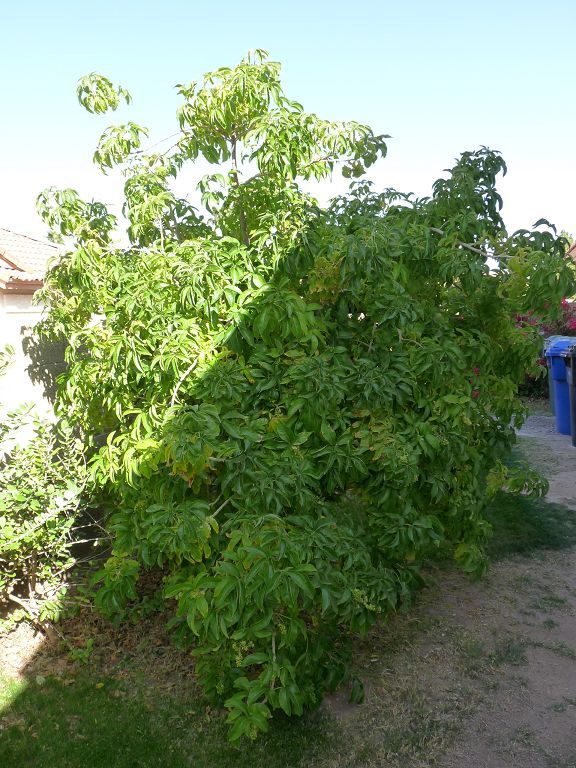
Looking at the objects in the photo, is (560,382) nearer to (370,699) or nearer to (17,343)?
(370,699)

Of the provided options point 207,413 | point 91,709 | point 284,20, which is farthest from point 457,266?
point 284,20

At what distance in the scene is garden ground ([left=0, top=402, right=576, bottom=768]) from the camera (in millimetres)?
3205

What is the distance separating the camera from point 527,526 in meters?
6.31

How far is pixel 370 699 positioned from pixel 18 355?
3543 mm

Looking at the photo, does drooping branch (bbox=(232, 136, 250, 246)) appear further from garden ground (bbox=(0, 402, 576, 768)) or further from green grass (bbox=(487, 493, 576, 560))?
green grass (bbox=(487, 493, 576, 560))

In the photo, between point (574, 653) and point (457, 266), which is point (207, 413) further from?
point (574, 653)

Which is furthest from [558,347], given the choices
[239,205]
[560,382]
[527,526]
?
[239,205]

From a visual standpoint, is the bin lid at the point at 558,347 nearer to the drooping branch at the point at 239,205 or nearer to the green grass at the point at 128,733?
the drooping branch at the point at 239,205

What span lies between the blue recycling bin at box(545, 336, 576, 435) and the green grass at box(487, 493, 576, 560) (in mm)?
3871

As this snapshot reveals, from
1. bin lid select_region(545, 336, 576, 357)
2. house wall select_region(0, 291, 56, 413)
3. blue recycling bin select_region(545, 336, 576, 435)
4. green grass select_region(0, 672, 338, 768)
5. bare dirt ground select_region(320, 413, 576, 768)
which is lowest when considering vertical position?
bare dirt ground select_region(320, 413, 576, 768)

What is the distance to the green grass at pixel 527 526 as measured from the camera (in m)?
5.87

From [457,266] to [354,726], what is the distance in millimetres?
2577

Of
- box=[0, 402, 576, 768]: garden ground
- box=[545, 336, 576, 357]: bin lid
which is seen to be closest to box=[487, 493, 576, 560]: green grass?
box=[0, 402, 576, 768]: garden ground

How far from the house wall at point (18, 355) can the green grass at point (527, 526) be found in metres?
4.20
